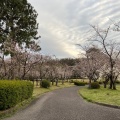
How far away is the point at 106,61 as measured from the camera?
46.4 metres

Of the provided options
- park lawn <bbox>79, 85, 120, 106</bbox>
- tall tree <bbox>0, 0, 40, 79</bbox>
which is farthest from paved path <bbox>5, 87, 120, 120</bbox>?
tall tree <bbox>0, 0, 40, 79</bbox>

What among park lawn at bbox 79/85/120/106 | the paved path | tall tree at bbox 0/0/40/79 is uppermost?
tall tree at bbox 0/0/40/79

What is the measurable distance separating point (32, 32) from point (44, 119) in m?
20.5

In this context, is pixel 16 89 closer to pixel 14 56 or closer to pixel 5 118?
pixel 5 118

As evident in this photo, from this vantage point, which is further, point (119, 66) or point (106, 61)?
point (106, 61)

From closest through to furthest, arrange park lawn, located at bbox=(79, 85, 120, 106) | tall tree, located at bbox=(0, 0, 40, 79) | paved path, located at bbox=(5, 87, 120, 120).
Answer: paved path, located at bbox=(5, 87, 120, 120) < park lawn, located at bbox=(79, 85, 120, 106) < tall tree, located at bbox=(0, 0, 40, 79)

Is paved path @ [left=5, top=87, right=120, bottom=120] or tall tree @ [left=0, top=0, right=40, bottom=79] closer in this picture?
paved path @ [left=5, top=87, right=120, bottom=120]

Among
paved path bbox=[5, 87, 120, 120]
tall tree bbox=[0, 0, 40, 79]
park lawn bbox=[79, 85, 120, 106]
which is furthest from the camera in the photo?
tall tree bbox=[0, 0, 40, 79]

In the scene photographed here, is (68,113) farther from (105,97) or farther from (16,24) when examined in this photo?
(16,24)

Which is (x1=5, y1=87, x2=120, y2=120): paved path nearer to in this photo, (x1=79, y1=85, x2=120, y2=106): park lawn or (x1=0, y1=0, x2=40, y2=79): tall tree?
(x1=79, y1=85, x2=120, y2=106): park lawn

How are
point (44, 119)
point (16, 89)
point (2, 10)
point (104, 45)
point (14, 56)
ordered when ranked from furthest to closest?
point (104, 45) < point (14, 56) < point (2, 10) < point (16, 89) < point (44, 119)

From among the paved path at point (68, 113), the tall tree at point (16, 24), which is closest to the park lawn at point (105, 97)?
Answer: the paved path at point (68, 113)

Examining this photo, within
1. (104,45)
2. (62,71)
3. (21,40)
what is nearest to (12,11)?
(21,40)

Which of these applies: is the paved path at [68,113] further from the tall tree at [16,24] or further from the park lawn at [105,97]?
the tall tree at [16,24]
